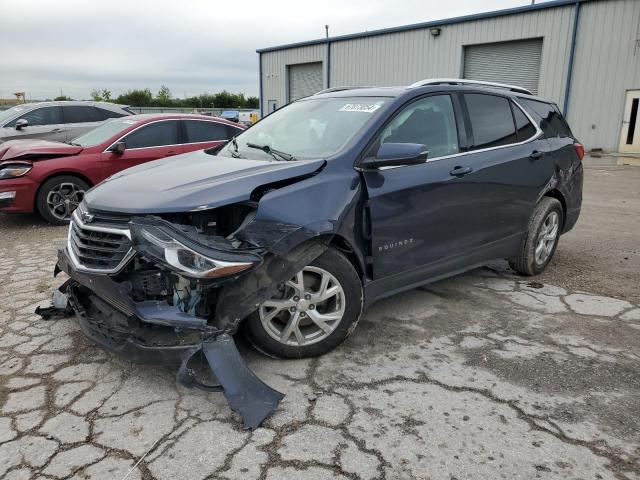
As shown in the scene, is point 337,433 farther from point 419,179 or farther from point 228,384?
point 419,179

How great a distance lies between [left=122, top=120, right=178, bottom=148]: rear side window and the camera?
775 cm

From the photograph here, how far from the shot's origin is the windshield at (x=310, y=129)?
3.61 m

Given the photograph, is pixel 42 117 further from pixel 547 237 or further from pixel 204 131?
pixel 547 237

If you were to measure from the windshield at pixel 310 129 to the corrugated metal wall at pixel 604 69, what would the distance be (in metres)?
14.7

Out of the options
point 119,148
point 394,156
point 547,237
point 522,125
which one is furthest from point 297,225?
point 119,148

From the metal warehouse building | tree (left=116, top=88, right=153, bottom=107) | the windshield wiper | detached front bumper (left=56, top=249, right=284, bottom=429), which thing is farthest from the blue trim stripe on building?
tree (left=116, top=88, right=153, bottom=107)

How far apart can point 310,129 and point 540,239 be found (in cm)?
249

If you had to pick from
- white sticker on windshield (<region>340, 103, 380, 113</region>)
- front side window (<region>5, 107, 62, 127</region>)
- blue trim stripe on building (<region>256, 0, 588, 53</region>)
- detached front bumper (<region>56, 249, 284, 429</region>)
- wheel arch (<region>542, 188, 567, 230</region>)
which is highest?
blue trim stripe on building (<region>256, 0, 588, 53</region>)

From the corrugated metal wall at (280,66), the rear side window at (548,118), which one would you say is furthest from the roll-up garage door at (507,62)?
the rear side window at (548,118)

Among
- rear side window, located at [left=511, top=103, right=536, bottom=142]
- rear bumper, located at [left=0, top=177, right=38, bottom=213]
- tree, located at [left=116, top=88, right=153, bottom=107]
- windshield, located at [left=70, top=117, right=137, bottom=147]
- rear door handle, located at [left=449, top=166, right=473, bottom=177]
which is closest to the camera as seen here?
rear door handle, located at [left=449, top=166, right=473, bottom=177]

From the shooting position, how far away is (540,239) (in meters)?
4.90

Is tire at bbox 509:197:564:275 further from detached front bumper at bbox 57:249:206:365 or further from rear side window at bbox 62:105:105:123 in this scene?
rear side window at bbox 62:105:105:123

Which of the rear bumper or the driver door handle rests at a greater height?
the driver door handle

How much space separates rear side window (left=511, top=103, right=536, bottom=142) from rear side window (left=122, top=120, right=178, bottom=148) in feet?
17.3
